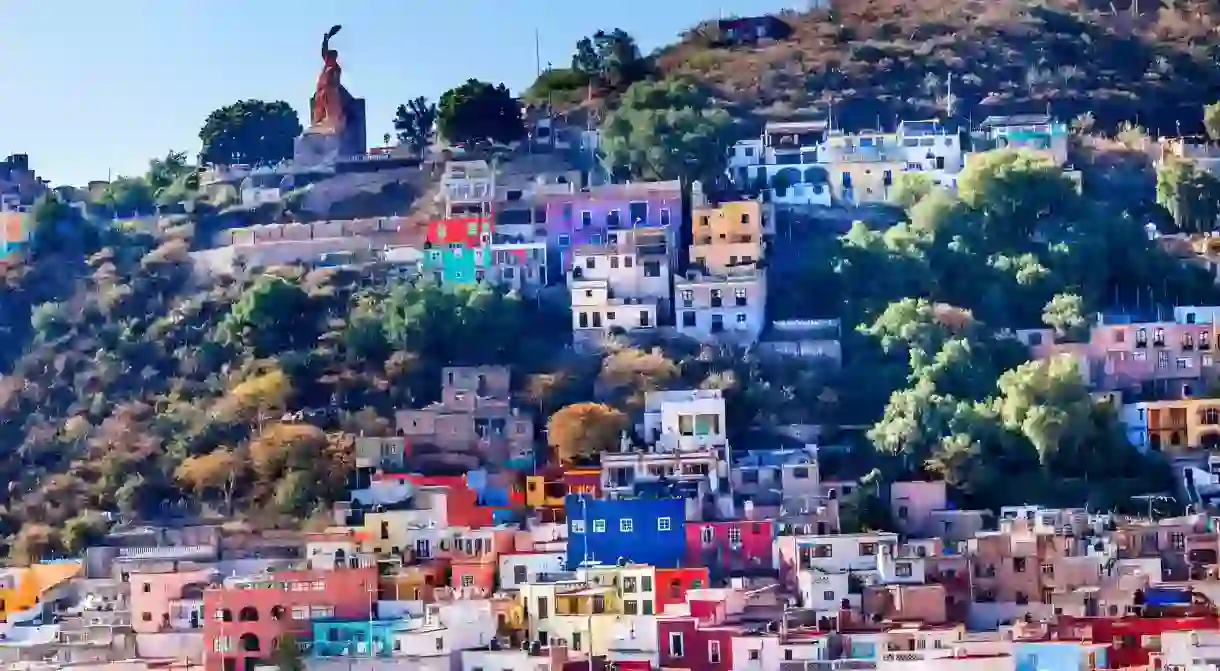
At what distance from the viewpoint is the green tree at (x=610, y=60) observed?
5650 cm

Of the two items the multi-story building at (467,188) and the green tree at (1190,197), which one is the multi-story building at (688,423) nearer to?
the multi-story building at (467,188)

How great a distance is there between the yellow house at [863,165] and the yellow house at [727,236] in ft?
10.6

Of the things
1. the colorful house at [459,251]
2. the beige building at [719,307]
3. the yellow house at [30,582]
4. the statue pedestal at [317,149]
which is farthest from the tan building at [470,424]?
the statue pedestal at [317,149]

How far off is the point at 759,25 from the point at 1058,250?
544 inches

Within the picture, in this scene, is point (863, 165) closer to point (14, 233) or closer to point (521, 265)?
point (521, 265)

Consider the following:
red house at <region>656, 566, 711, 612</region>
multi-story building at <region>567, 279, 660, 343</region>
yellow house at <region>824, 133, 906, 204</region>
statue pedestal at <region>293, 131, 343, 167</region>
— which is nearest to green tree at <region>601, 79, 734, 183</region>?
yellow house at <region>824, 133, 906, 204</region>

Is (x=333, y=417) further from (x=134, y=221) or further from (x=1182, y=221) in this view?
(x=1182, y=221)

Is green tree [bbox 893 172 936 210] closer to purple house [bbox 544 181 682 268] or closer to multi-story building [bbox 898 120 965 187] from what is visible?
multi-story building [bbox 898 120 965 187]

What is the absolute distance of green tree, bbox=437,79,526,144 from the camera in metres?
53.0

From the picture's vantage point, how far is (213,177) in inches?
2173

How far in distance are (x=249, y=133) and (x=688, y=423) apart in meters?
16.4

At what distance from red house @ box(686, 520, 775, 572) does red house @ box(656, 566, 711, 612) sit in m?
1.25

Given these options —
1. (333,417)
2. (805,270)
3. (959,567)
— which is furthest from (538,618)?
(805,270)

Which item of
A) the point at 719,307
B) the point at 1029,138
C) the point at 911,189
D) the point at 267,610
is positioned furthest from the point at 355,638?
the point at 1029,138
